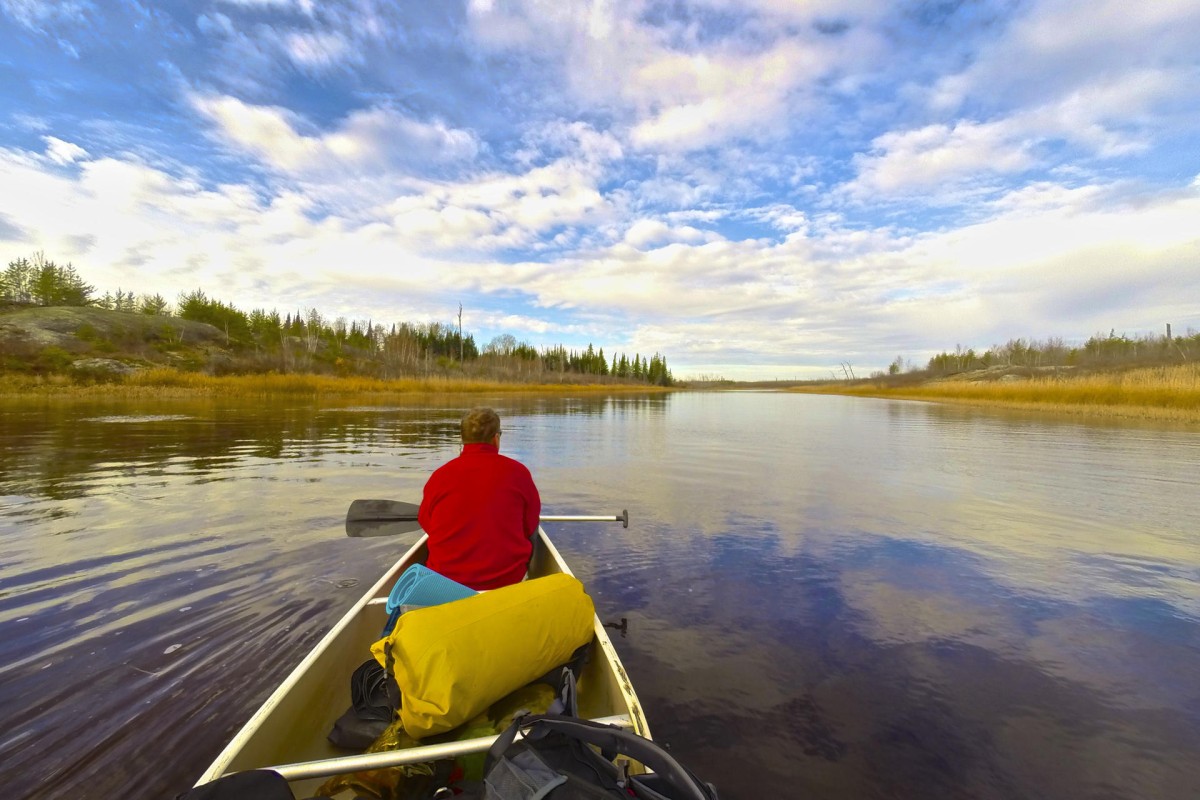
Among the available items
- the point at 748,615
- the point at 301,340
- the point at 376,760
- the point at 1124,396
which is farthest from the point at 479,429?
the point at 301,340

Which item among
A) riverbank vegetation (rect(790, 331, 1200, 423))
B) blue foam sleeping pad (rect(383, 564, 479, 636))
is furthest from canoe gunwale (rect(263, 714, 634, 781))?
riverbank vegetation (rect(790, 331, 1200, 423))

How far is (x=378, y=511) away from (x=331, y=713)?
3.53m

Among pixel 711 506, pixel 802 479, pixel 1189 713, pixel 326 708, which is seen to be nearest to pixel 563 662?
pixel 326 708

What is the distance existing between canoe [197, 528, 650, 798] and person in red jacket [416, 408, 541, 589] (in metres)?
0.72

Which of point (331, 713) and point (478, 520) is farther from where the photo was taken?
point (478, 520)

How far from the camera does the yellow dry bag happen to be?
224 centimetres

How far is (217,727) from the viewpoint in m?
3.26

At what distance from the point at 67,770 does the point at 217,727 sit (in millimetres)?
664

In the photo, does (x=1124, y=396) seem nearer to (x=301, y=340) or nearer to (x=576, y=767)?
(x=576, y=767)

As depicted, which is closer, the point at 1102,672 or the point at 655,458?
the point at 1102,672

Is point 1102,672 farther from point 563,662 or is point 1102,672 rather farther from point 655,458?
point 655,458

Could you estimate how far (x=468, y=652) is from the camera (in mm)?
2303

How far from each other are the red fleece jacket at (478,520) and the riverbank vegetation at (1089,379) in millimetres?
33702

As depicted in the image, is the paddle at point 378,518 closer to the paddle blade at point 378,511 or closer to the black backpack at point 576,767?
the paddle blade at point 378,511
